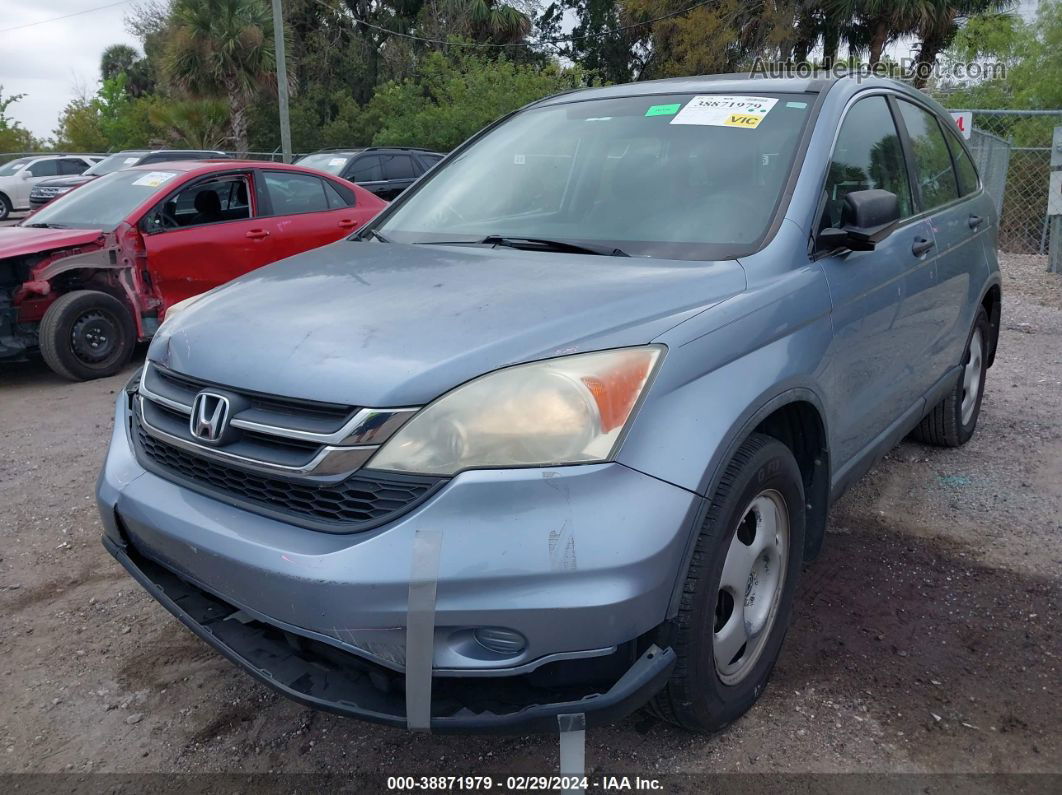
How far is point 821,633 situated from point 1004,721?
61cm

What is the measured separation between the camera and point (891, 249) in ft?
10.7

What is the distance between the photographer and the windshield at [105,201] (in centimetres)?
704

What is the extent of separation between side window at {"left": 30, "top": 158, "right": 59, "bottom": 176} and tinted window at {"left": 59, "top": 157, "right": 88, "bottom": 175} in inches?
4.8

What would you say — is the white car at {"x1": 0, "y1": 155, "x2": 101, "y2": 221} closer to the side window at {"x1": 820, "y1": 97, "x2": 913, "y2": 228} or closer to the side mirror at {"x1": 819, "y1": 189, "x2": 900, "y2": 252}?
the side window at {"x1": 820, "y1": 97, "x2": 913, "y2": 228}

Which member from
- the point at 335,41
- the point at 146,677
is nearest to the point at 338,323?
the point at 146,677

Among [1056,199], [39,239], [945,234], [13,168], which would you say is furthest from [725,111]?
[13,168]

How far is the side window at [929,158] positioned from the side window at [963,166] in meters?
0.11

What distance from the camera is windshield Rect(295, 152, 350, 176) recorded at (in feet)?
46.8

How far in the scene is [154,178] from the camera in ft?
24.1

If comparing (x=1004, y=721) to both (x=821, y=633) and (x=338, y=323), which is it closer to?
(x=821, y=633)

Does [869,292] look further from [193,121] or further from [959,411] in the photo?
[193,121]

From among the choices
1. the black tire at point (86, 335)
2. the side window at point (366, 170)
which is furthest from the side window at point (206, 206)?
the side window at point (366, 170)

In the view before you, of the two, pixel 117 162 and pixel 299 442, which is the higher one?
pixel 117 162

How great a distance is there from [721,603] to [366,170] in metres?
13.5
